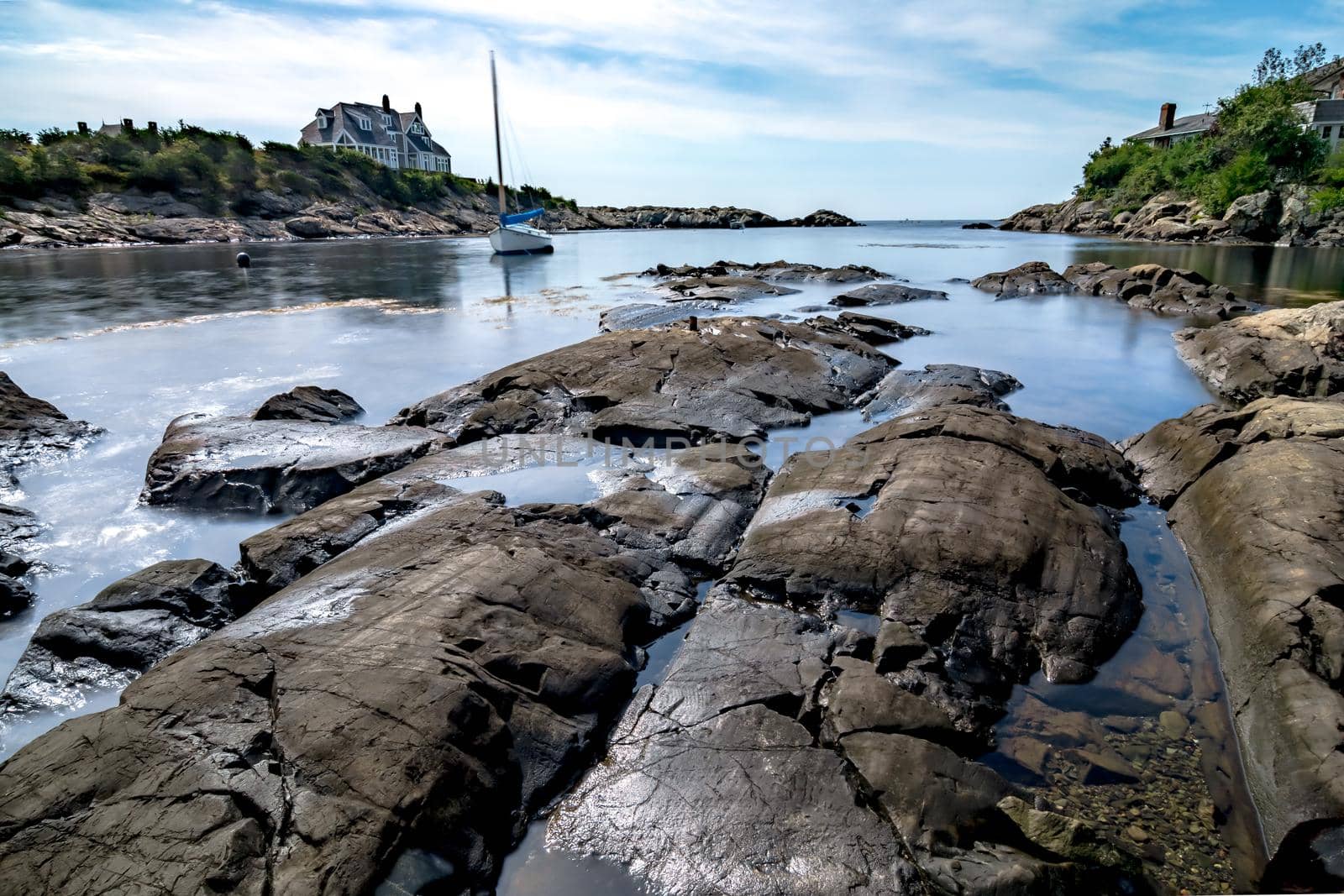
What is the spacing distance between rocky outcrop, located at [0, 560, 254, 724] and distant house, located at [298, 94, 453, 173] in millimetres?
84493

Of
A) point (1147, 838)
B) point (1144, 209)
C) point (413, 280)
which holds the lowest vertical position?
point (1147, 838)

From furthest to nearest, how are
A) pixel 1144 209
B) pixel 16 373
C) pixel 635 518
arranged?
pixel 1144 209
pixel 16 373
pixel 635 518

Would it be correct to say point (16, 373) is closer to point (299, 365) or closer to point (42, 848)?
point (299, 365)

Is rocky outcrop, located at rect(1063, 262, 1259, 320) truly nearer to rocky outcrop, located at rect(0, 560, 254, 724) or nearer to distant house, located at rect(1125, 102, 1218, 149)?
rocky outcrop, located at rect(0, 560, 254, 724)

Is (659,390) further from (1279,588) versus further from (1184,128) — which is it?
(1184,128)

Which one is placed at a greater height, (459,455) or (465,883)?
(459,455)

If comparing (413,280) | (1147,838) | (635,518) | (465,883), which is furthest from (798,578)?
(413,280)

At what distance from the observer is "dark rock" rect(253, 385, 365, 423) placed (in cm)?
1081

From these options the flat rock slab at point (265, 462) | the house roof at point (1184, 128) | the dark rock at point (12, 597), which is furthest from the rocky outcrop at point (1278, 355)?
the house roof at point (1184, 128)

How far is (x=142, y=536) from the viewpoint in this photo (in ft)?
25.2

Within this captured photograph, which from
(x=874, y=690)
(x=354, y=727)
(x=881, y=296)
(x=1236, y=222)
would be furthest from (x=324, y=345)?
(x=1236, y=222)

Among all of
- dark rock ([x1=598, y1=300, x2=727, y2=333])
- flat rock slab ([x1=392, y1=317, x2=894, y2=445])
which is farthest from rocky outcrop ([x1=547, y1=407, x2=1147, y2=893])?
dark rock ([x1=598, y1=300, x2=727, y2=333])

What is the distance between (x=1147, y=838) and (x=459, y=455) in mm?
7986

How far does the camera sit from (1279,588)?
541 centimetres
